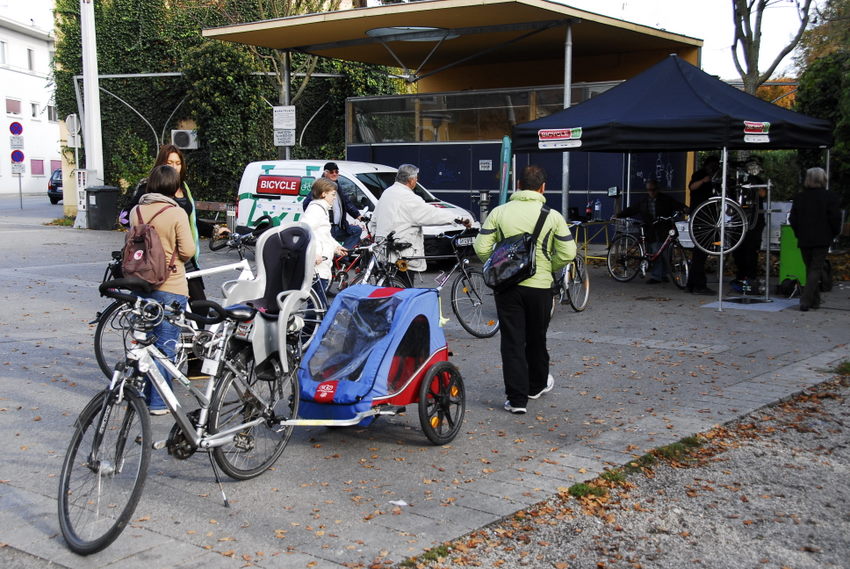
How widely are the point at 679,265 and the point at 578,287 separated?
278cm

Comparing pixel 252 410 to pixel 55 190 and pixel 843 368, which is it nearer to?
pixel 843 368

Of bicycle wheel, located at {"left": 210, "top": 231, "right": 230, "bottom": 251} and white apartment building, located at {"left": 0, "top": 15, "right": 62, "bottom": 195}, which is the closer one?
bicycle wheel, located at {"left": 210, "top": 231, "right": 230, "bottom": 251}

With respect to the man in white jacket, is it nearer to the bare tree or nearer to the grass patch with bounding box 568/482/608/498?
the grass patch with bounding box 568/482/608/498

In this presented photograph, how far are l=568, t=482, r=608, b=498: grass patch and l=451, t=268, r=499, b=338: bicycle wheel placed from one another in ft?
15.5

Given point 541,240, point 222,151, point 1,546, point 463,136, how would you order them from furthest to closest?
point 222,151, point 463,136, point 541,240, point 1,546

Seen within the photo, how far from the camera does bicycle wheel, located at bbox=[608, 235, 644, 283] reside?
A: 1455cm

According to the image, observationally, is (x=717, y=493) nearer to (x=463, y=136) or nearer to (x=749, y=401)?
(x=749, y=401)

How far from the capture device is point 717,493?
5.25 meters

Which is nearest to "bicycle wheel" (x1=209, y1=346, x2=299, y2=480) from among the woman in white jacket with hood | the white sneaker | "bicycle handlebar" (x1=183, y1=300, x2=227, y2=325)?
"bicycle handlebar" (x1=183, y1=300, x2=227, y2=325)

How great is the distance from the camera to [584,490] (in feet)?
16.9

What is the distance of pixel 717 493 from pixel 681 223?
848 cm

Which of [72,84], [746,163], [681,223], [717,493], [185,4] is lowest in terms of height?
[717,493]

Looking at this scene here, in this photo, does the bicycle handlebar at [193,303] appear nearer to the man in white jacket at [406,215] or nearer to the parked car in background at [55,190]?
the man in white jacket at [406,215]

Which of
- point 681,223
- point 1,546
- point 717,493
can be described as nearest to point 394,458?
→ point 717,493
